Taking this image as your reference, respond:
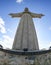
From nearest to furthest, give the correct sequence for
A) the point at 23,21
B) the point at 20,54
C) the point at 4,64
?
the point at 4,64 < the point at 20,54 < the point at 23,21

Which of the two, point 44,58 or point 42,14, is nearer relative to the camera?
point 44,58

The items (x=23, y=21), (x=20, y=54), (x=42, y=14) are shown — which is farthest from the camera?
(x=42, y=14)

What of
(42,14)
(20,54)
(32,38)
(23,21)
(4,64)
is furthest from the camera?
(42,14)

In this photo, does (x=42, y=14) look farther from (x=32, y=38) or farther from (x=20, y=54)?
(x=20, y=54)

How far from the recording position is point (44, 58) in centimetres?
877

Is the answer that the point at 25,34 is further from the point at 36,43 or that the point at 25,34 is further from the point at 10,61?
the point at 10,61

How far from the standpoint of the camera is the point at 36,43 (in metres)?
11.2

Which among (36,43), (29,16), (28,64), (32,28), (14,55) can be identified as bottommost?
(28,64)

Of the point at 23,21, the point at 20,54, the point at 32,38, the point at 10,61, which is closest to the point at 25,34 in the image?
the point at 32,38

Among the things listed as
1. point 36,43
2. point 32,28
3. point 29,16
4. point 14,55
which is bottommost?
point 14,55

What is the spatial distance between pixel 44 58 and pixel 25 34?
3010mm

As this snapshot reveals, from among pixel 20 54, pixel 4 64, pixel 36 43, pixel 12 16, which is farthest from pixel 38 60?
pixel 12 16

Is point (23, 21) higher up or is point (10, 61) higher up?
point (23, 21)

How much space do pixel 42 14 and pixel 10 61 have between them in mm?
5802
